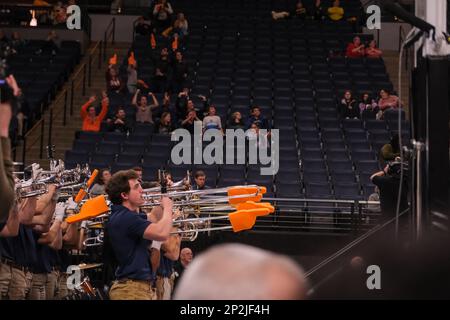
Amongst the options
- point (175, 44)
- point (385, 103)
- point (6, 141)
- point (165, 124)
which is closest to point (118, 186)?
point (6, 141)

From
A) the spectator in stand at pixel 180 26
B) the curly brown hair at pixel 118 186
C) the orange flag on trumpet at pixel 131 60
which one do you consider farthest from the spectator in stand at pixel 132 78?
the curly brown hair at pixel 118 186

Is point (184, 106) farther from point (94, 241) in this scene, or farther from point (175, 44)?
point (94, 241)

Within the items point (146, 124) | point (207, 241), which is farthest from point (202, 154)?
point (207, 241)

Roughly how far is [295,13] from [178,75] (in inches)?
198

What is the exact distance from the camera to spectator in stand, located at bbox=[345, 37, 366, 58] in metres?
17.4

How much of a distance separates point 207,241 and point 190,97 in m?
6.01

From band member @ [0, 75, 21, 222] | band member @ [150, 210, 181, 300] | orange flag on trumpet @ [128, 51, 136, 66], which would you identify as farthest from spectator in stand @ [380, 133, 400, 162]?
orange flag on trumpet @ [128, 51, 136, 66]

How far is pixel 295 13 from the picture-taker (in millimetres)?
19703

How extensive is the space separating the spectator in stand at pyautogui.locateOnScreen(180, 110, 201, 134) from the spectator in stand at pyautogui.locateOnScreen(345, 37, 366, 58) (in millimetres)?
5149

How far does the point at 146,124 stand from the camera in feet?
47.6

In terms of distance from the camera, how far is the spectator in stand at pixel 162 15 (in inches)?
731

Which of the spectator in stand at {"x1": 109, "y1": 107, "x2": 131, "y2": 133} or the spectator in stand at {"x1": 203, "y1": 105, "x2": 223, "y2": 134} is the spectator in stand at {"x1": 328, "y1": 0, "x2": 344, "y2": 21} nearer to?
the spectator in stand at {"x1": 203, "y1": 105, "x2": 223, "y2": 134}

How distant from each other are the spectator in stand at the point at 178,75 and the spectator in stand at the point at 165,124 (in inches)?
Result: 73.3
